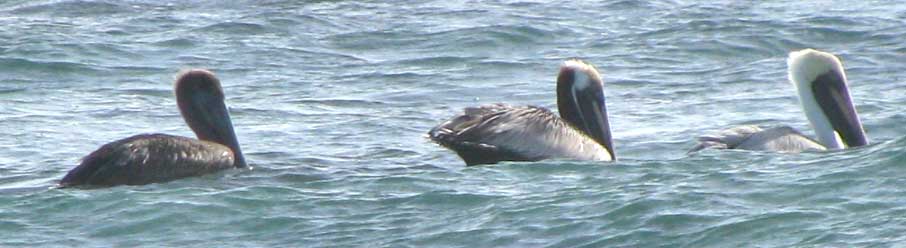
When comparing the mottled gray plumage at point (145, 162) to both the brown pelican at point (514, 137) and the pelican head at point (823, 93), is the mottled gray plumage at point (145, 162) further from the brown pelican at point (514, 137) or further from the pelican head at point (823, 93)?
the pelican head at point (823, 93)

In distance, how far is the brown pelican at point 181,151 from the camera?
1097 centimetres

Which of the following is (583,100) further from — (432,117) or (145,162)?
(145,162)

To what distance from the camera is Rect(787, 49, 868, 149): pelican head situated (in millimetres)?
12438

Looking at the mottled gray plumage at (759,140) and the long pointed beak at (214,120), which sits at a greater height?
the mottled gray plumage at (759,140)

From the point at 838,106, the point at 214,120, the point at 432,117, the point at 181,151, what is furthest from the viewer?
the point at 432,117

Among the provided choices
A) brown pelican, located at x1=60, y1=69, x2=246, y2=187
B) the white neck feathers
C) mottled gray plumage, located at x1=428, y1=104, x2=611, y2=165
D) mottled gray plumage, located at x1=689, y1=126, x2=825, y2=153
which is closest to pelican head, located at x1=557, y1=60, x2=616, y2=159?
mottled gray plumage, located at x1=428, y1=104, x2=611, y2=165

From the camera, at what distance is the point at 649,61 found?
1644cm

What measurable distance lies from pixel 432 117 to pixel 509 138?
2540 millimetres

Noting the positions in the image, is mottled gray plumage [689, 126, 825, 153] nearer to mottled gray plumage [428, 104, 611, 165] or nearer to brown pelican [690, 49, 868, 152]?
Result: brown pelican [690, 49, 868, 152]

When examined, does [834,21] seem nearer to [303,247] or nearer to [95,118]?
[95,118]

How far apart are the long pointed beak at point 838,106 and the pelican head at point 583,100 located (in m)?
1.27

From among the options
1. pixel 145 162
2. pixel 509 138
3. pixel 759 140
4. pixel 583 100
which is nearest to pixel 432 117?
pixel 583 100

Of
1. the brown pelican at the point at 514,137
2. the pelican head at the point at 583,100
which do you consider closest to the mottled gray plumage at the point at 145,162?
the brown pelican at the point at 514,137

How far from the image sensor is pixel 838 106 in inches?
493
